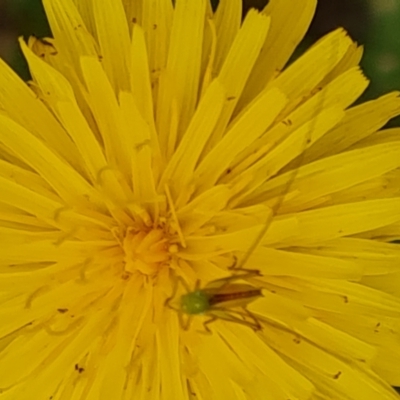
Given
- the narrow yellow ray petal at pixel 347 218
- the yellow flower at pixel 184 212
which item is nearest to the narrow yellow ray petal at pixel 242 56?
the yellow flower at pixel 184 212

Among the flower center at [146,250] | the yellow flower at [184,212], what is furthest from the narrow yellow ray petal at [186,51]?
the flower center at [146,250]

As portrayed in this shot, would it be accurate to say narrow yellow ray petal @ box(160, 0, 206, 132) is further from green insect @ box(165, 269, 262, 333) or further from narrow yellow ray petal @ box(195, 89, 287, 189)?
green insect @ box(165, 269, 262, 333)

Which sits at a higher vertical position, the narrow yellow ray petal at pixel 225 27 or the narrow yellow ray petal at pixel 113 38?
the narrow yellow ray petal at pixel 225 27

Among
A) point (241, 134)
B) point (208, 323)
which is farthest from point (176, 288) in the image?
point (241, 134)

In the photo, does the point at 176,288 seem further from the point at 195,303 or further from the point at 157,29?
the point at 157,29

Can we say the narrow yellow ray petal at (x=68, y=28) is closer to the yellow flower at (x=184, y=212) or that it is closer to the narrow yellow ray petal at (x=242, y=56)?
the yellow flower at (x=184, y=212)

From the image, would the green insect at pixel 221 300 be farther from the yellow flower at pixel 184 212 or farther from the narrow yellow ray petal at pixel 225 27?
the narrow yellow ray petal at pixel 225 27

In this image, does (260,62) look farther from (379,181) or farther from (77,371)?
(77,371)

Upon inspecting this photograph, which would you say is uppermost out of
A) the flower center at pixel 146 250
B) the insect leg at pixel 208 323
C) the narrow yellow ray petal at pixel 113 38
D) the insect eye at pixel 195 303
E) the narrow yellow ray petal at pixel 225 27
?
the narrow yellow ray petal at pixel 225 27
